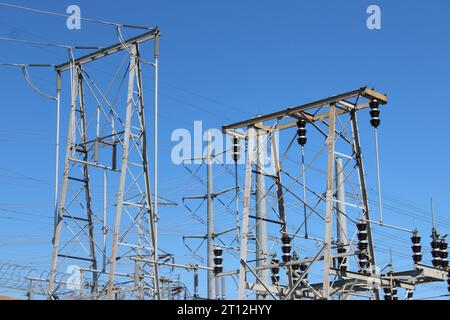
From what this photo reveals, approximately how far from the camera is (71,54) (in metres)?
38.2

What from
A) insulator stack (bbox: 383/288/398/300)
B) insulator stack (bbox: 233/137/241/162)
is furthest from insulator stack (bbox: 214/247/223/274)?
insulator stack (bbox: 383/288/398/300)

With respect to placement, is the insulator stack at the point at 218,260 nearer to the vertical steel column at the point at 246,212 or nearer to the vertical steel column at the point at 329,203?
the vertical steel column at the point at 246,212

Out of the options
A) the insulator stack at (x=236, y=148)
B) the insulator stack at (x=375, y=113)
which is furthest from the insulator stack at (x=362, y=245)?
the insulator stack at (x=236, y=148)

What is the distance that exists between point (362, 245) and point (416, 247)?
214 centimetres

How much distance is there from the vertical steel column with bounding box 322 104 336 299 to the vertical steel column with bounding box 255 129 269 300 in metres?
3.41

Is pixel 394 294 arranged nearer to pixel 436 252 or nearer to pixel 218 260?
pixel 436 252

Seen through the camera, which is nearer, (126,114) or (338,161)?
(126,114)

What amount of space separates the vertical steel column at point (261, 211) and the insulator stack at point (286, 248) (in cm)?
144

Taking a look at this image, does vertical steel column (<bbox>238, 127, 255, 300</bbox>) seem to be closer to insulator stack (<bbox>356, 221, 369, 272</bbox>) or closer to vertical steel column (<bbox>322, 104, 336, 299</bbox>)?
vertical steel column (<bbox>322, 104, 336, 299</bbox>)

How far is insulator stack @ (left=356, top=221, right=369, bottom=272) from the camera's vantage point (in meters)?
27.9
